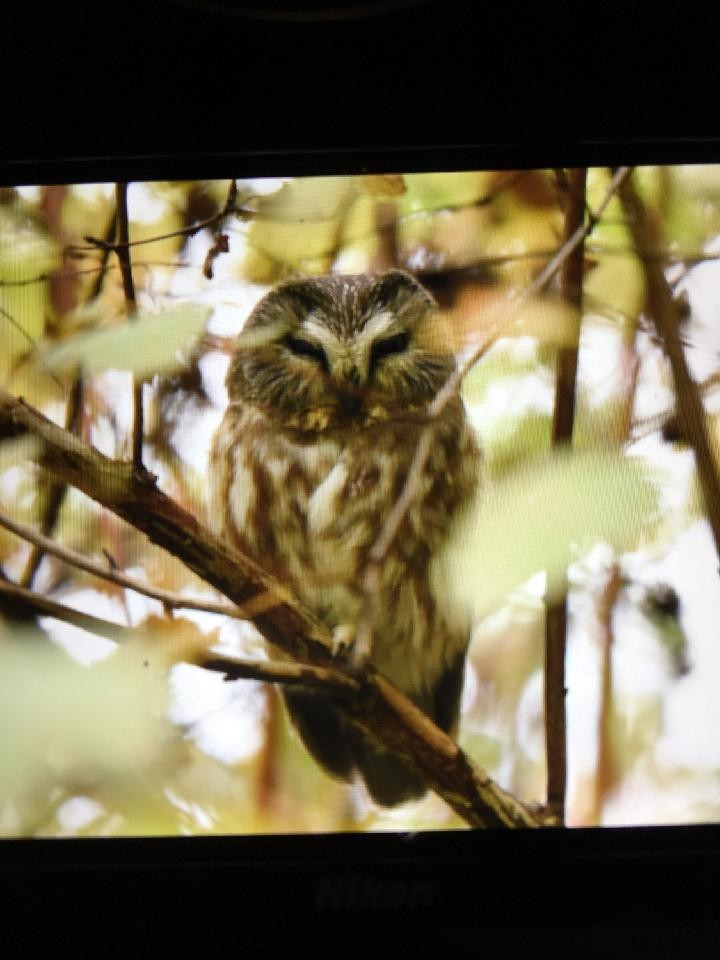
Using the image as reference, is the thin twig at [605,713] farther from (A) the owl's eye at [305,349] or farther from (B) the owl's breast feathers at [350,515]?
(A) the owl's eye at [305,349]

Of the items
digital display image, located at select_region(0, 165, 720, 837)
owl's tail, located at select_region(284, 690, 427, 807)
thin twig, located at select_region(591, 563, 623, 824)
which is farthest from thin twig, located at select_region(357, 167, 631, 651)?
thin twig, located at select_region(591, 563, 623, 824)

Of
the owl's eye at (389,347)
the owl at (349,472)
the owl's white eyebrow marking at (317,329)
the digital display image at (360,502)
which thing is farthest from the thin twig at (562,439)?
the owl's white eyebrow marking at (317,329)

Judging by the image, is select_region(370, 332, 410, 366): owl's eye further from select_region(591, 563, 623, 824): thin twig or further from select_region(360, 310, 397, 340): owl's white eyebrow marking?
select_region(591, 563, 623, 824): thin twig

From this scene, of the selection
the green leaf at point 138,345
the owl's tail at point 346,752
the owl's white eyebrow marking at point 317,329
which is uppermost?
the owl's white eyebrow marking at point 317,329

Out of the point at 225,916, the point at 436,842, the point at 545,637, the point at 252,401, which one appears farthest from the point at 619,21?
the point at 225,916

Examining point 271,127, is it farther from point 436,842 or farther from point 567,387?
point 436,842

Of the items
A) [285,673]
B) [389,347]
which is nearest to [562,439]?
[389,347]
